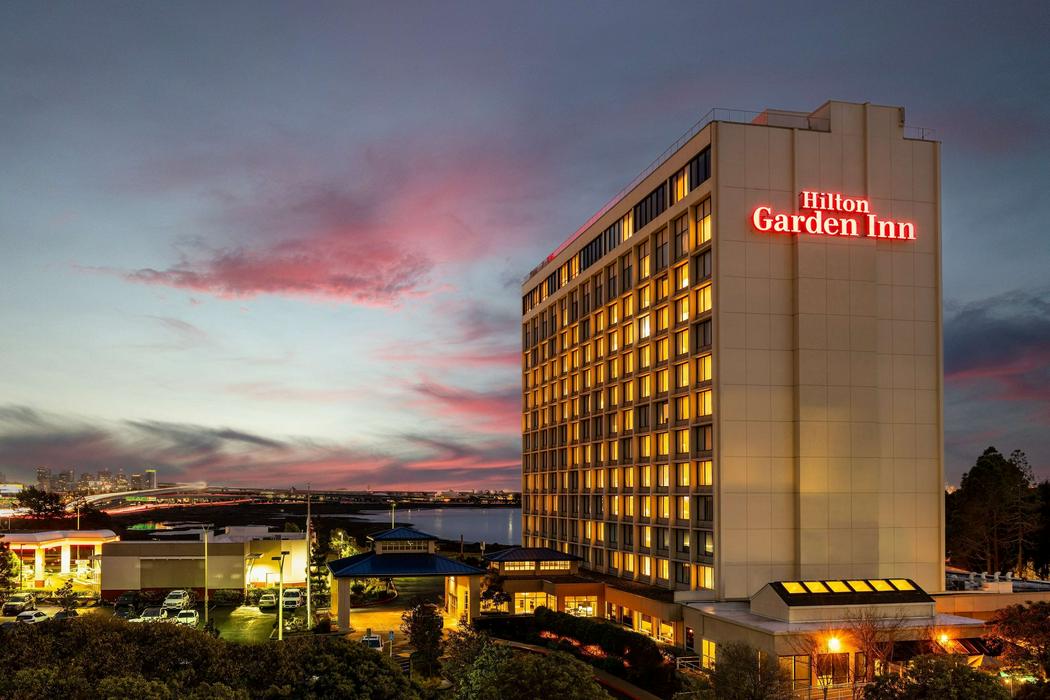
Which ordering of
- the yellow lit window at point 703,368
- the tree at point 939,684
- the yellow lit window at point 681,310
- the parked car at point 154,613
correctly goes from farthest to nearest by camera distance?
the yellow lit window at point 681,310
the parked car at point 154,613
the yellow lit window at point 703,368
the tree at point 939,684

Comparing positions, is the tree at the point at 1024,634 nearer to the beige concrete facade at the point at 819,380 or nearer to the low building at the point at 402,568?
the beige concrete facade at the point at 819,380

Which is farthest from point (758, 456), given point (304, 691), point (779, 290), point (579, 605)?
point (304, 691)

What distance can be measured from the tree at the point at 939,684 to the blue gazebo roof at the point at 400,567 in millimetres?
49381

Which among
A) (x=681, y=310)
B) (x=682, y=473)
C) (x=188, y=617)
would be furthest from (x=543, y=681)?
(x=188, y=617)

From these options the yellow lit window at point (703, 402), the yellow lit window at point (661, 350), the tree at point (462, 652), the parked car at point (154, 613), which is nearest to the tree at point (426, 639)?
the tree at point (462, 652)

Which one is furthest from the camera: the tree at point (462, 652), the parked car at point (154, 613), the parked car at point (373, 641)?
the parked car at point (154, 613)

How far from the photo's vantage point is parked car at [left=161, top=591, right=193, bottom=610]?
91938 millimetres

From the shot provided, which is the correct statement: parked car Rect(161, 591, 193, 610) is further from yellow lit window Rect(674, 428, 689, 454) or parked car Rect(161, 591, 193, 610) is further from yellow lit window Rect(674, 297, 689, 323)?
yellow lit window Rect(674, 297, 689, 323)

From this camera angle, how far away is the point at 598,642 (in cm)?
7531

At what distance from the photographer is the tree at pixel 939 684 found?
1622 inches

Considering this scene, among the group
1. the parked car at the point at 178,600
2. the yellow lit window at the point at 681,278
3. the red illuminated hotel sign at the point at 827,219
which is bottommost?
the parked car at the point at 178,600

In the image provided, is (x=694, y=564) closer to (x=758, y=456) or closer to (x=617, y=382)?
(x=758, y=456)

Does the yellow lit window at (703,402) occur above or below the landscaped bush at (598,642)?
above

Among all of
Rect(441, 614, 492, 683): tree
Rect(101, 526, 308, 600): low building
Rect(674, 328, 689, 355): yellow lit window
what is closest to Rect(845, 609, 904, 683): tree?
Rect(441, 614, 492, 683): tree
